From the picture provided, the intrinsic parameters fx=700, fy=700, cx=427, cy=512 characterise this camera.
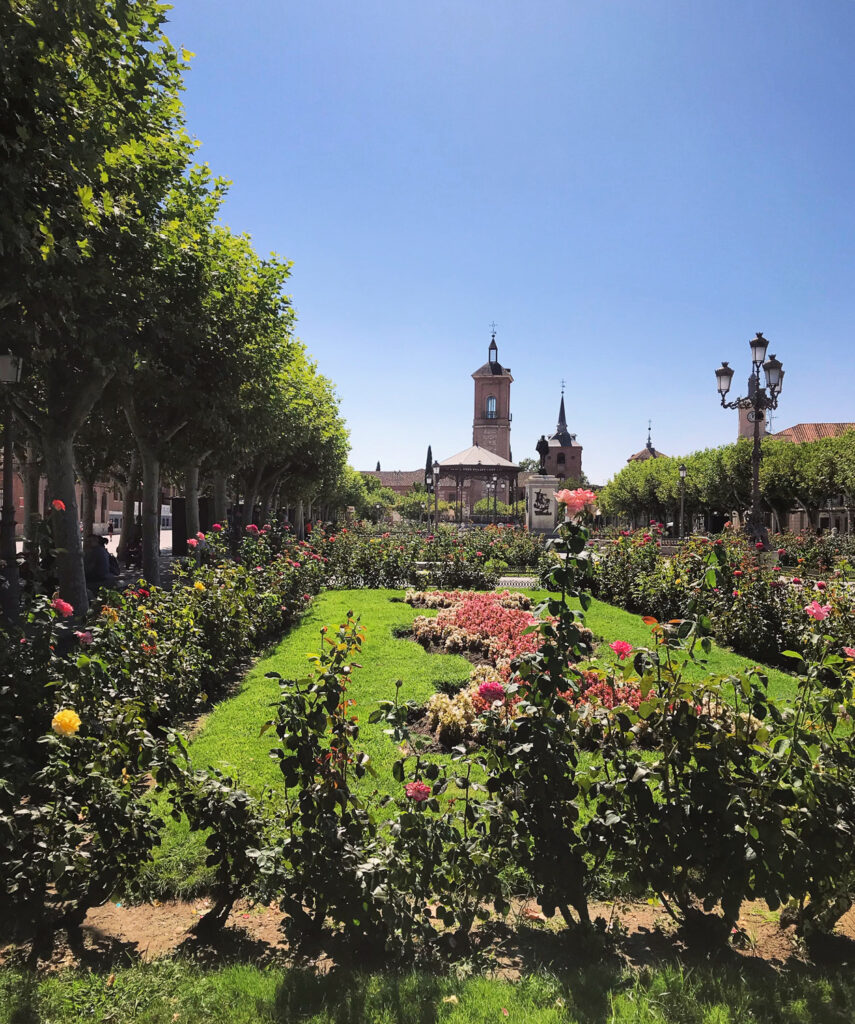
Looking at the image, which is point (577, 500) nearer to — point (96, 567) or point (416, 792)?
point (416, 792)

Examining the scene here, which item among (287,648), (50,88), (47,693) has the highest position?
(50,88)

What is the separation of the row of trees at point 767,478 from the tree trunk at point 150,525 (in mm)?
28522

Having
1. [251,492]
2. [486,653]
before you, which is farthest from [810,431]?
[486,653]

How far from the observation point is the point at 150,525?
12.7 metres

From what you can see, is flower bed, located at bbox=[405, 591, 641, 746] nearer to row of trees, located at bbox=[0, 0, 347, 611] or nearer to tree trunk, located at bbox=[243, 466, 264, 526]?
row of trees, located at bbox=[0, 0, 347, 611]

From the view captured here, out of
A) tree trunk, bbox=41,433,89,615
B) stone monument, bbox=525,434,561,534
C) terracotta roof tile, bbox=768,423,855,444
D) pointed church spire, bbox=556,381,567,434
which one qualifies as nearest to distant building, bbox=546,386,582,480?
pointed church spire, bbox=556,381,567,434

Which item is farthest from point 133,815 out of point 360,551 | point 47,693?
point 360,551

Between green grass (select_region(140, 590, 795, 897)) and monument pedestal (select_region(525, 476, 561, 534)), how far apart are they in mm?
13770

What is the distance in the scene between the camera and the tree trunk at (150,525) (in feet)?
41.0

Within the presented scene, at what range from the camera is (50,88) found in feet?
15.5

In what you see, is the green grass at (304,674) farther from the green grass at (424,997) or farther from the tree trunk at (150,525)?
the tree trunk at (150,525)

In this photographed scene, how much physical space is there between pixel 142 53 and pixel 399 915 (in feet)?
22.0

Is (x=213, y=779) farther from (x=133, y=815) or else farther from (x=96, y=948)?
Answer: (x=96, y=948)

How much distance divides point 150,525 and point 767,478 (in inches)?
1393
